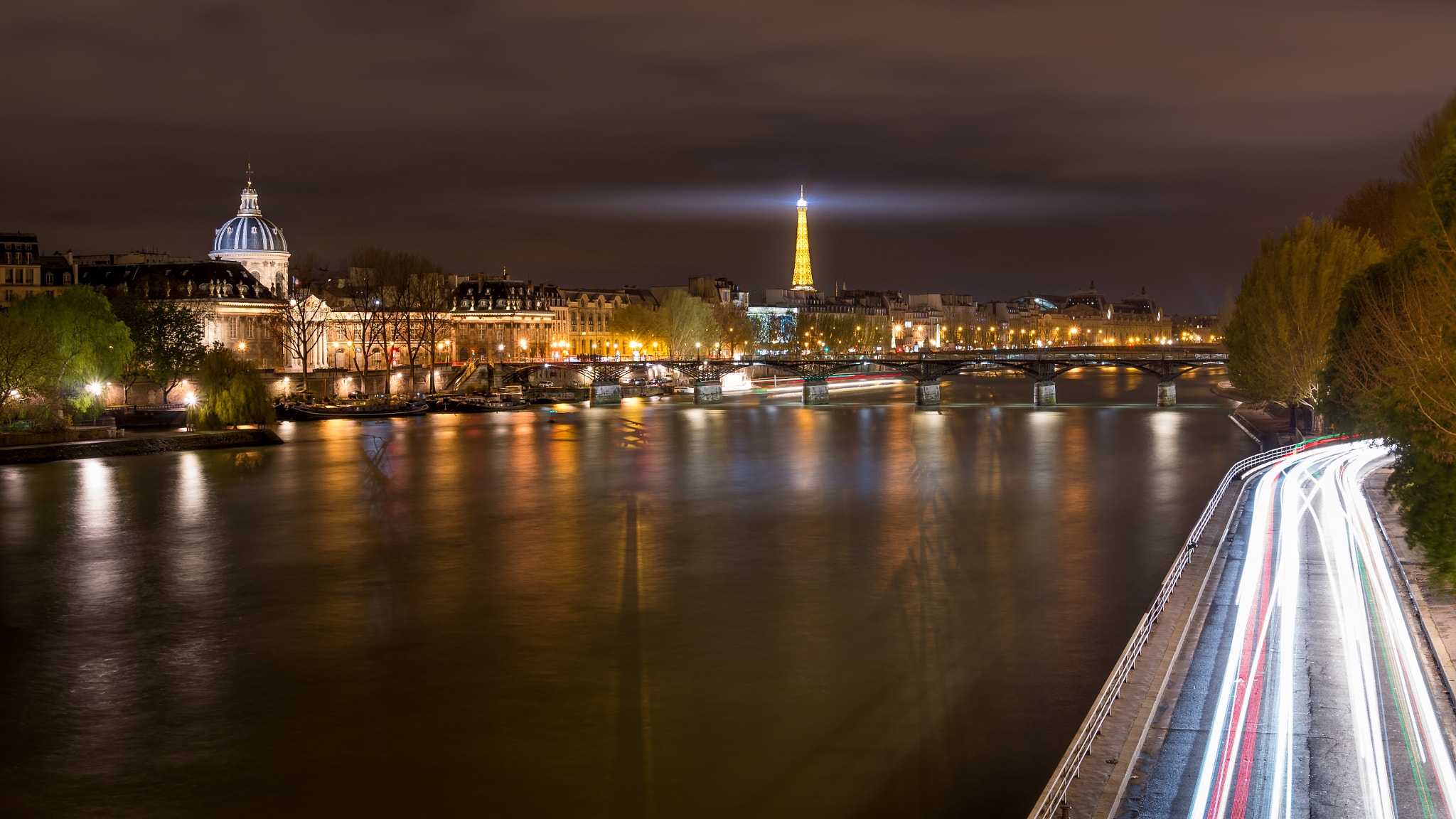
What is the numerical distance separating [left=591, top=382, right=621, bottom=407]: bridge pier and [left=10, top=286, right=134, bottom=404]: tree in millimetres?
35197

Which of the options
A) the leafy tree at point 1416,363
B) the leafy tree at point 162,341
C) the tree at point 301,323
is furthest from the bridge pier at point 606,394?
the leafy tree at point 1416,363

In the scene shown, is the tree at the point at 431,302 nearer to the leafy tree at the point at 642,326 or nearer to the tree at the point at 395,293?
the tree at the point at 395,293

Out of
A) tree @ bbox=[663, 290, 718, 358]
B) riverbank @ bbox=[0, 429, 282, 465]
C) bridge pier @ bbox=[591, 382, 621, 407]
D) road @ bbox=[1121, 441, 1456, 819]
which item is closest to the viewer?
road @ bbox=[1121, 441, 1456, 819]

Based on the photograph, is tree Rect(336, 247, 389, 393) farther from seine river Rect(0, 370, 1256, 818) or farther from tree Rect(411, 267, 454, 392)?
seine river Rect(0, 370, 1256, 818)

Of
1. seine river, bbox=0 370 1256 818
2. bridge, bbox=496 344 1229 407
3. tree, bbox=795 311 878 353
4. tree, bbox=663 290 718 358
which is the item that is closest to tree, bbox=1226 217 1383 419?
seine river, bbox=0 370 1256 818

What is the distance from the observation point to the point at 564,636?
1767 cm

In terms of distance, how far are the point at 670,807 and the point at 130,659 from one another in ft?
31.4

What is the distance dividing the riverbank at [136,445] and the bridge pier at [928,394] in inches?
1628

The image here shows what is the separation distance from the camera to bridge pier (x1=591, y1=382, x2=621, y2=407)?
83162 millimetres

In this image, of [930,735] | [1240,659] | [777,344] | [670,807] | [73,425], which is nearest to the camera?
[670,807]

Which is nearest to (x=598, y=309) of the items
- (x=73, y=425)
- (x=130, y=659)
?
(x=73, y=425)

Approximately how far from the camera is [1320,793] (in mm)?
10406

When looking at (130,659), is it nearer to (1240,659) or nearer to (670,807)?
(670,807)

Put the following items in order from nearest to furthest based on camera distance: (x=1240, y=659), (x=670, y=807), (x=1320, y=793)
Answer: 1. (x=1320, y=793)
2. (x=670, y=807)
3. (x=1240, y=659)
